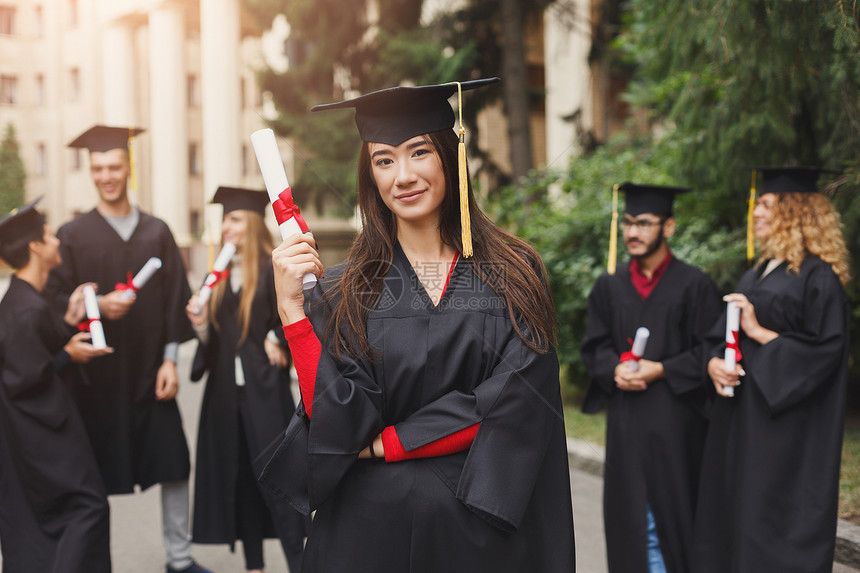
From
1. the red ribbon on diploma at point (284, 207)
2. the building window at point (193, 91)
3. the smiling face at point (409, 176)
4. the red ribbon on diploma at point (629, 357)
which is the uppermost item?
the building window at point (193, 91)

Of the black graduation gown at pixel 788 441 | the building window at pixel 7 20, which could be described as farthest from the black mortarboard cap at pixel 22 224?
the building window at pixel 7 20

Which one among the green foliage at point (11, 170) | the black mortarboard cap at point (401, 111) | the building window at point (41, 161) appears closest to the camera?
the black mortarboard cap at point (401, 111)

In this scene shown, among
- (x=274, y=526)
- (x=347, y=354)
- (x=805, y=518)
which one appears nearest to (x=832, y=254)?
(x=805, y=518)

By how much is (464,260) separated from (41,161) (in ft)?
117

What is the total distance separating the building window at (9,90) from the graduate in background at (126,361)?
108 ft

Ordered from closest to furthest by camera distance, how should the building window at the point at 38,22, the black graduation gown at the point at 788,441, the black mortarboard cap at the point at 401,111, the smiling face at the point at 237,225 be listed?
the black mortarboard cap at the point at 401,111
the black graduation gown at the point at 788,441
the smiling face at the point at 237,225
the building window at the point at 38,22

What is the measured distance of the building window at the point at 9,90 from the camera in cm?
3291

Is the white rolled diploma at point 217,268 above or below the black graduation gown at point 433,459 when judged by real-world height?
above

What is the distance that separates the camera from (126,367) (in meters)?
4.52

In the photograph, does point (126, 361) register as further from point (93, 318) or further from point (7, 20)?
point (7, 20)

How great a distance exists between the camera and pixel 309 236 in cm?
201

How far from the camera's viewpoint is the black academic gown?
142 inches

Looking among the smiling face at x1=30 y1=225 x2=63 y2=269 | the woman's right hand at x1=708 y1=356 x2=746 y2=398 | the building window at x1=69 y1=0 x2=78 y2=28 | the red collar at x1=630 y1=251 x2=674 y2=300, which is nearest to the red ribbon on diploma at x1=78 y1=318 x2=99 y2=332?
the smiling face at x1=30 y1=225 x2=63 y2=269

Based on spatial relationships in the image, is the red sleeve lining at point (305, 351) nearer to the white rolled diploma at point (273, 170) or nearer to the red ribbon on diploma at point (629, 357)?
the white rolled diploma at point (273, 170)
